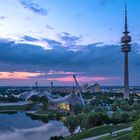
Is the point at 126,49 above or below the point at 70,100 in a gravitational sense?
above

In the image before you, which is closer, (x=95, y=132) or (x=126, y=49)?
(x=95, y=132)

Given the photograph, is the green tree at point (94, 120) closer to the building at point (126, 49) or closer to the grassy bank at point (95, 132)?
the grassy bank at point (95, 132)

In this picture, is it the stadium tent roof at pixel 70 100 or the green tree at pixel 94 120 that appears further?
the stadium tent roof at pixel 70 100

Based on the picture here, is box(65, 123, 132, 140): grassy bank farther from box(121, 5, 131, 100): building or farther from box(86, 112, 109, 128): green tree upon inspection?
box(121, 5, 131, 100): building

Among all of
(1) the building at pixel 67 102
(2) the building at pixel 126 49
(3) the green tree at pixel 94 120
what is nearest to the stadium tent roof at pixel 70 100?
(1) the building at pixel 67 102

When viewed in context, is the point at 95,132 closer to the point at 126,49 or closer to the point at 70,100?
the point at 70,100

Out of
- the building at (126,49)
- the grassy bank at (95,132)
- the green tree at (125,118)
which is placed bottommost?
the grassy bank at (95,132)

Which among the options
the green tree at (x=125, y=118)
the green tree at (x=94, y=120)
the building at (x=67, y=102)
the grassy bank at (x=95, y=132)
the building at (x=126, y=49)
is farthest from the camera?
the building at (x=126, y=49)

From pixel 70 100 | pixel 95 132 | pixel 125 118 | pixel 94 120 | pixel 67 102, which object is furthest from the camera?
pixel 70 100

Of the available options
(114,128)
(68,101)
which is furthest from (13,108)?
(114,128)

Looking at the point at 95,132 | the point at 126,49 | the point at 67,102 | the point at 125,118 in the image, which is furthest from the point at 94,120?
the point at 126,49

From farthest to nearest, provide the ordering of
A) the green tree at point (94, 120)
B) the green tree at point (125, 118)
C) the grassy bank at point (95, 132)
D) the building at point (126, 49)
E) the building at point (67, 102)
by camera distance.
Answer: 1. the building at point (126, 49)
2. the building at point (67, 102)
3. the green tree at point (125, 118)
4. the green tree at point (94, 120)
5. the grassy bank at point (95, 132)

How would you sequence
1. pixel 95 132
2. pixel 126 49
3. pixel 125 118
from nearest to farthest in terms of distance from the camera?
pixel 95 132, pixel 125 118, pixel 126 49
